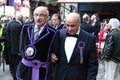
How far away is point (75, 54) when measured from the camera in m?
5.81

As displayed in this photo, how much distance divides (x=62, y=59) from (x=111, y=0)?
597 inches

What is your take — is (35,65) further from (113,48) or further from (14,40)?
(14,40)

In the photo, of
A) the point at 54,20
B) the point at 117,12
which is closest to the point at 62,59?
the point at 54,20

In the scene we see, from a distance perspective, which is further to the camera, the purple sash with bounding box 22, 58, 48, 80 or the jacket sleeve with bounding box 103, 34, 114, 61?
the jacket sleeve with bounding box 103, 34, 114, 61

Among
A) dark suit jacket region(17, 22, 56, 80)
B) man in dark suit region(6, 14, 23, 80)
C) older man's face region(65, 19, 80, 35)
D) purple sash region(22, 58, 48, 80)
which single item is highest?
older man's face region(65, 19, 80, 35)

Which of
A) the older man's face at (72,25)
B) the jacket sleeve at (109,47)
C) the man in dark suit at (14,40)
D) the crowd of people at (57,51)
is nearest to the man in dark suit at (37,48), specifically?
the crowd of people at (57,51)

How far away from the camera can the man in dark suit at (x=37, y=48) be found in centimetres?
577

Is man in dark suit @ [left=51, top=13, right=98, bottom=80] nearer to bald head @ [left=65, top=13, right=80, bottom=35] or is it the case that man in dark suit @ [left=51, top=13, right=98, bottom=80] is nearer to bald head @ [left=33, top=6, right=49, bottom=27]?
bald head @ [left=65, top=13, right=80, bottom=35]

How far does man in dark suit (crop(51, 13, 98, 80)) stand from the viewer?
580cm

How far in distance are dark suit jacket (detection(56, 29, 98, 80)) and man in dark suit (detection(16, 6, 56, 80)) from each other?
190 millimetres

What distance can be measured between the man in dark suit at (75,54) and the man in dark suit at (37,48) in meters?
0.16

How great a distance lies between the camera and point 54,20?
10281mm

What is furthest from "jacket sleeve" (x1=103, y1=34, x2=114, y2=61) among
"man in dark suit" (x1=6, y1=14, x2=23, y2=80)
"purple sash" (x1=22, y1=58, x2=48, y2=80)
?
"purple sash" (x1=22, y1=58, x2=48, y2=80)

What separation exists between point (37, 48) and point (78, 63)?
0.63m
